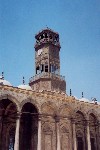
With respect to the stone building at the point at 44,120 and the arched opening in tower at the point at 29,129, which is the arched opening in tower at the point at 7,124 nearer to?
the stone building at the point at 44,120

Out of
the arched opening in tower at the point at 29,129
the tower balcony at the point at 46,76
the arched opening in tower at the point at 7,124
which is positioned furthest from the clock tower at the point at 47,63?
the arched opening in tower at the point at 7,124

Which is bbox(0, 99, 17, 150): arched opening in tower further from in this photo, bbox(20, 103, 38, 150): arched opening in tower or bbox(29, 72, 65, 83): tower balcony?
bbox(29, 72, 65, 83): tower balcony

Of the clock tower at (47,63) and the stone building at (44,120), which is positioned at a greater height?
the clock tower at (47,63)

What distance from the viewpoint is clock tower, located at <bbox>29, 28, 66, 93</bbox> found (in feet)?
102

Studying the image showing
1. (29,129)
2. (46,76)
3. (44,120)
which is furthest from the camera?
(46,76)

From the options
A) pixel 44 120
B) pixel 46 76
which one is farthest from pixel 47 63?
pixel 44 120

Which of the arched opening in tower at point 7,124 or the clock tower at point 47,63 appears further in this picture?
the clock tower at point 47,63

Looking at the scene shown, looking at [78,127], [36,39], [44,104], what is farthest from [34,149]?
[36,39]

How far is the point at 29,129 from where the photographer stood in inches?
1006

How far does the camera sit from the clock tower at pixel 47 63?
3109 centimetres

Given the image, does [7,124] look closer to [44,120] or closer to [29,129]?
[29,129]

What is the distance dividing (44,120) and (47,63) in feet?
31.6

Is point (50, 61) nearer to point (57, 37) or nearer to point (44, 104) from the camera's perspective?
point (57, 37)

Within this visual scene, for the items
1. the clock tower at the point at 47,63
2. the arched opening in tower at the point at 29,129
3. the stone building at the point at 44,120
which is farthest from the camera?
the clock tower at the point at 47,63
